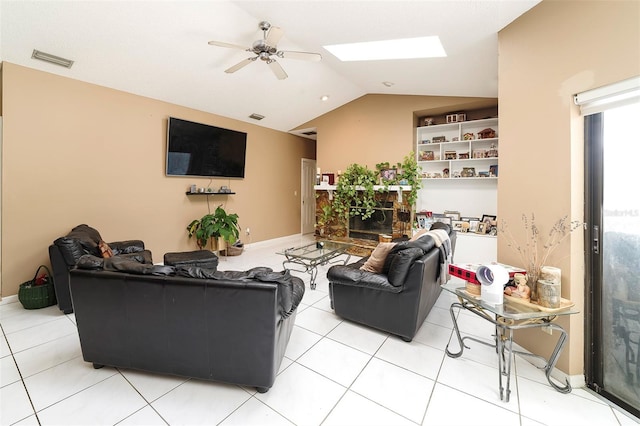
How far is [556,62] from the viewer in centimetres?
198

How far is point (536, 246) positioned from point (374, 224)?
161 inches

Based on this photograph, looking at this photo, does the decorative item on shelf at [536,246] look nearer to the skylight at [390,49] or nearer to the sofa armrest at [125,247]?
the skylight at [390,49]

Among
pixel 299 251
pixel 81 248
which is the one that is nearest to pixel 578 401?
pixel 299 251

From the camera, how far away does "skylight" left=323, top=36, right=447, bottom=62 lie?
10.3ft

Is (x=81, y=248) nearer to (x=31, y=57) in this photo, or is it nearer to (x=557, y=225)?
(x=31, y=57)

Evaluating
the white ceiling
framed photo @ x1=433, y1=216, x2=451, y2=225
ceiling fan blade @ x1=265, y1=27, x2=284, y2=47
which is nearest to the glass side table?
the white ceiling

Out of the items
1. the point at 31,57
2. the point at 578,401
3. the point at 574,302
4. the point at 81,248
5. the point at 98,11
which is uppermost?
the point at 98,11

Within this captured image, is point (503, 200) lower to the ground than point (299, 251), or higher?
higher

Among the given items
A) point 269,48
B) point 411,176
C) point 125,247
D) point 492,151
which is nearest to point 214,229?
point 125,247

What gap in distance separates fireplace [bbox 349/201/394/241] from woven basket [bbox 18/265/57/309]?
5103mm

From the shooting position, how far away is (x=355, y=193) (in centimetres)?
607

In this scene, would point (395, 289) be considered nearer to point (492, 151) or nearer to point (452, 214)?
point (452, 214)

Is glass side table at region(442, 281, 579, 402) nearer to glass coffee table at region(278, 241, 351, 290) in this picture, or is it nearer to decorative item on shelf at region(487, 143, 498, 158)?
glass coffee table at region(278, 241, 351, 290)

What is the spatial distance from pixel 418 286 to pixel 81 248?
3.44 meters
